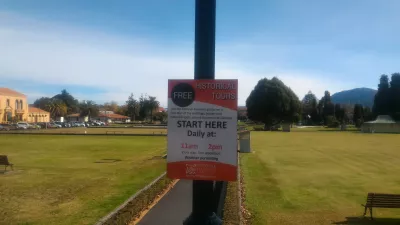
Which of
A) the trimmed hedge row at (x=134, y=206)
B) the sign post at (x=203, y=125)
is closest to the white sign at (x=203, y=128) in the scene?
the sign post at (x=203, y=125)

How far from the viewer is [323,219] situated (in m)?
11.1

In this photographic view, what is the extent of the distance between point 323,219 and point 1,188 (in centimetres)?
1202

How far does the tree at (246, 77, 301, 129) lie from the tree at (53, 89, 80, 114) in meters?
84.5

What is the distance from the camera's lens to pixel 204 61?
11.8 feet

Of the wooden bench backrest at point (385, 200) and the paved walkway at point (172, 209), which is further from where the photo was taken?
the wooden bench backrest at point (385, 200)

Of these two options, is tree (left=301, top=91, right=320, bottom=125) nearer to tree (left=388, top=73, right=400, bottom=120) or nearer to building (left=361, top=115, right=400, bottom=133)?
tree (left=388, top=73, right=400, bottom=120)

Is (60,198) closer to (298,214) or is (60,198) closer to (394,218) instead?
(298,214)

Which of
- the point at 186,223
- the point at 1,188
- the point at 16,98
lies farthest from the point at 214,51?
the point at 16,98

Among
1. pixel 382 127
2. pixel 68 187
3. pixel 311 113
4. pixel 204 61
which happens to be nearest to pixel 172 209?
pixel 68 187

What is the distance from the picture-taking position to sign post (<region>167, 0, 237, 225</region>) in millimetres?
3523

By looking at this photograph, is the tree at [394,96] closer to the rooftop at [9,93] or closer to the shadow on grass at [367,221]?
the shadow on grass at [367,221]

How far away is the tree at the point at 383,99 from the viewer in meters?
88.8

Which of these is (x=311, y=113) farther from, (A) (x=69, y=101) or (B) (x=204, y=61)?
(B) (x=204, y=61)

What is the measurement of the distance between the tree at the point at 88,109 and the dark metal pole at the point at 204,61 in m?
136
